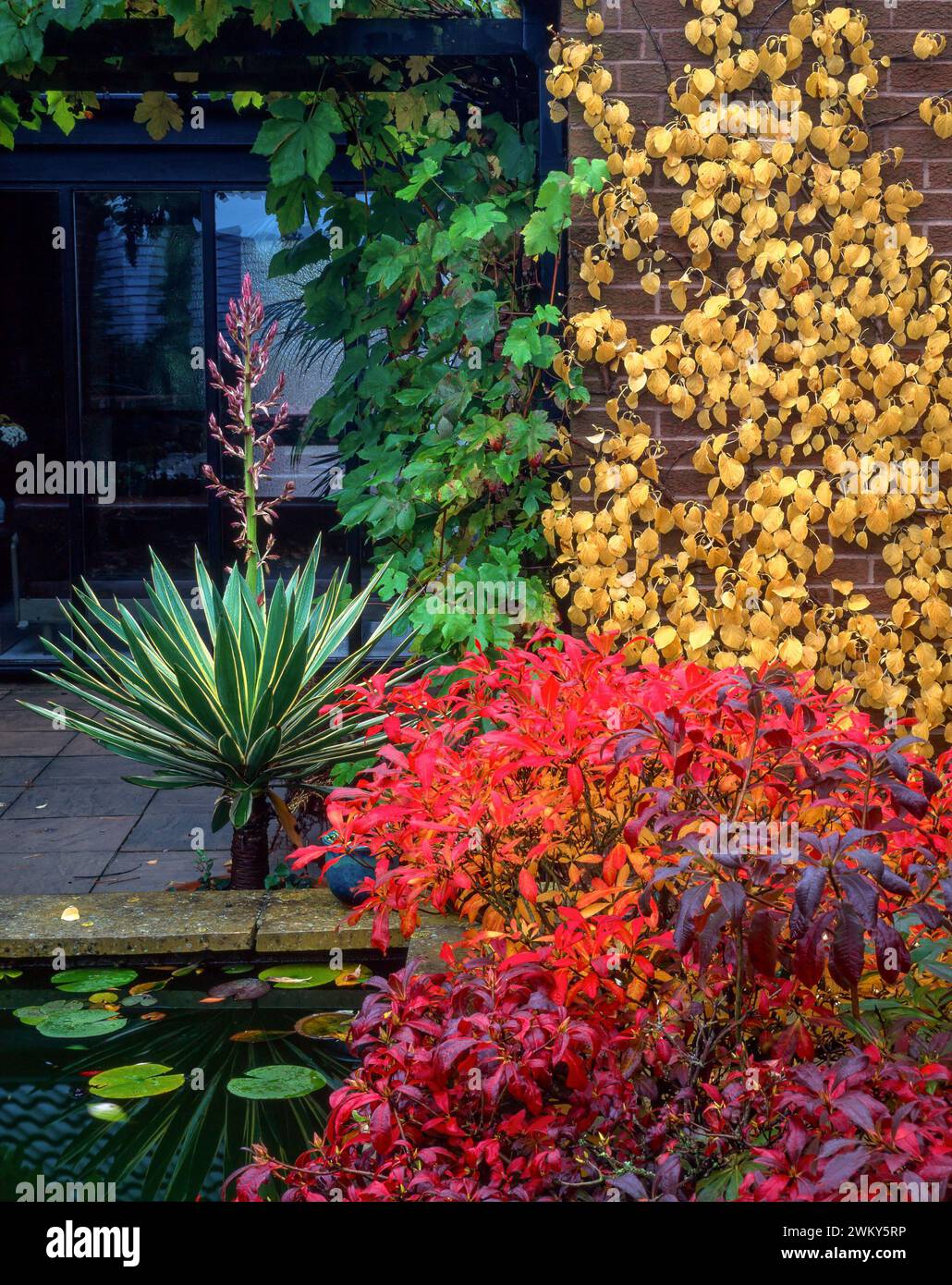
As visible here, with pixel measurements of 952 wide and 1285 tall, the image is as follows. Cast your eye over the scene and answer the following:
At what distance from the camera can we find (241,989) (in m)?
3.31

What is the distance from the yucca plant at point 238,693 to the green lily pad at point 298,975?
428 mm

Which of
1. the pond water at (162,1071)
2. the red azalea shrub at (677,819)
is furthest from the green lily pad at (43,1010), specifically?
the red azalea shrub at (677,819)

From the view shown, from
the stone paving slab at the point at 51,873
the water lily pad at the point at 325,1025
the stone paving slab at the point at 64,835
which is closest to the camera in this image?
the water lily pad at the point at 325,1025

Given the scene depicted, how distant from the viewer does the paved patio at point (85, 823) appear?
4246 mm

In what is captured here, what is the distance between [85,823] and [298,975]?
1794 mm

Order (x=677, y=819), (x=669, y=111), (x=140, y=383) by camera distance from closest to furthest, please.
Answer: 1. (x=677, y=819)
2. (x=669, y=111)
3. (x=140, y=383)

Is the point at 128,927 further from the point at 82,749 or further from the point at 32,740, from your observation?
the point at 32,740

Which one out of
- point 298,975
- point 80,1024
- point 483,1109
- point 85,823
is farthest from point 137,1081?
point 85,823

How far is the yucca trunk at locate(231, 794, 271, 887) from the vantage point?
381cm

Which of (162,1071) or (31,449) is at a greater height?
(31,449)

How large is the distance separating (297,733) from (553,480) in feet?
3.49

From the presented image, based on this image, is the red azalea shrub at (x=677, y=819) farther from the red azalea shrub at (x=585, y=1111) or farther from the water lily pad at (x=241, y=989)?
the water lily pad at (x=241, y=989)

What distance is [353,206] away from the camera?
4.38 meters

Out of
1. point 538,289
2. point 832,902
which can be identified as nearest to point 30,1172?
point 832,902
